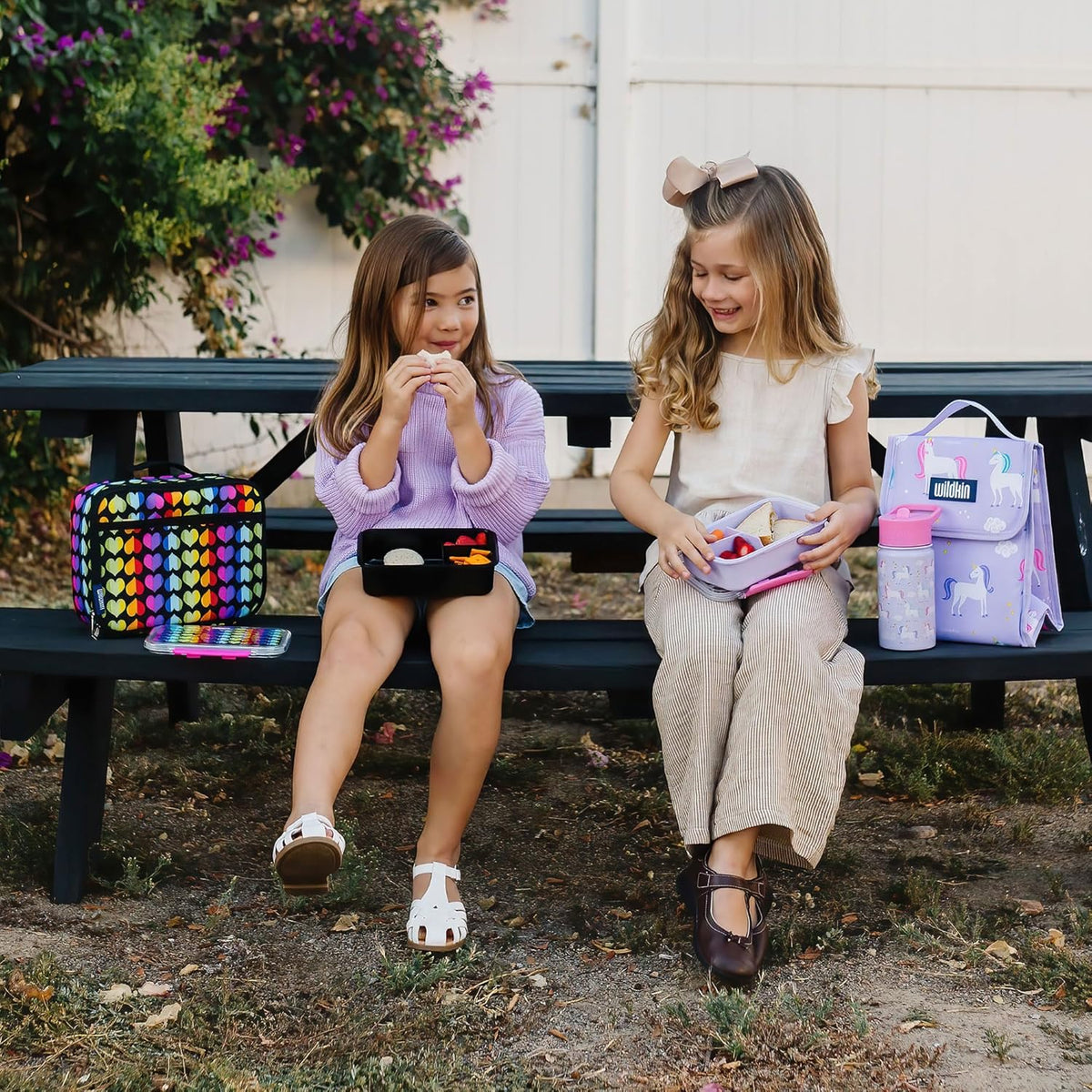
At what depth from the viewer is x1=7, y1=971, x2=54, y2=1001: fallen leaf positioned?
7.51 ft

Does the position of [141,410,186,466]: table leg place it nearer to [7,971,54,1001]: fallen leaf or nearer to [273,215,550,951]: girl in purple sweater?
[273,215,550,951]: girl in purple sweater

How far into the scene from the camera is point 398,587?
261cm

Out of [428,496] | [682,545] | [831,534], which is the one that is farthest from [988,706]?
[428,496]

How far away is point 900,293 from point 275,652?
4314mm

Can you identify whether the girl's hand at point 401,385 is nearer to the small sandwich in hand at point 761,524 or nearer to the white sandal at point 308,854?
the small sandwich in hand at point 761,524

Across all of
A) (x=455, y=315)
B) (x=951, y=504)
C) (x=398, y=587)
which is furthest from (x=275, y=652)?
(x=951, y=504)

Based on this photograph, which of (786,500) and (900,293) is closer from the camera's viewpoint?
(786,500)

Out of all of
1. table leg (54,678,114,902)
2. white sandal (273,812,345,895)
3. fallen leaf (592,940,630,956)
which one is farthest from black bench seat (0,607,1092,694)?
fallen leaf (592,940,630,956)

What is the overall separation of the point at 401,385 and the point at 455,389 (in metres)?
0.10

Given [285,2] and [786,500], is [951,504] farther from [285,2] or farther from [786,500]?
[285,2]

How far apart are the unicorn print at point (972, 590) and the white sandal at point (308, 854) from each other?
3.99ft

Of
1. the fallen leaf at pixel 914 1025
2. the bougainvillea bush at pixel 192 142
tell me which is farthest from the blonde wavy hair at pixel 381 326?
the bougainvillea bush at pixel 192 142

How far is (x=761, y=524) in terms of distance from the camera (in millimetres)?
2541

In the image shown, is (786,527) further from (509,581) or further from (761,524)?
(509,581)
